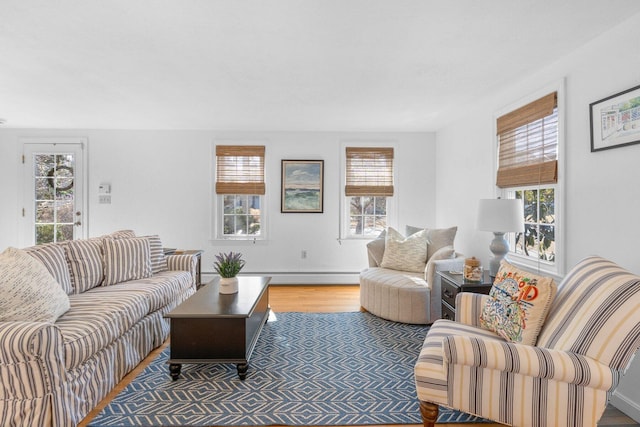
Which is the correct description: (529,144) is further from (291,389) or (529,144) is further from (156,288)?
(156,288)

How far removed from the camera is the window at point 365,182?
4.98m

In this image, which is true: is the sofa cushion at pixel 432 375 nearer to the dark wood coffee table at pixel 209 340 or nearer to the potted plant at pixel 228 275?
the dark wood coffee table at pixel 209 340

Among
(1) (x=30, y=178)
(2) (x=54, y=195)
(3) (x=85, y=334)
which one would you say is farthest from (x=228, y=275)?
(1) (x=30, y=178)

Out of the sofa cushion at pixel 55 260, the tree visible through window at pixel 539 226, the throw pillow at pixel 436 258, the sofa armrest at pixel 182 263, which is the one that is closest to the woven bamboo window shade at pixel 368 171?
the throw pillow at pixel 436 258

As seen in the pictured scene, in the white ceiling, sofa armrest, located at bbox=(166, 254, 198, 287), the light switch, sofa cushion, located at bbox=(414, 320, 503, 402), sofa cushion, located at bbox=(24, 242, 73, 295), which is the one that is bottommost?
sofa cushion, located at bbox=(414, 320, 503, 402)

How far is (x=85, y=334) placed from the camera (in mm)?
1952

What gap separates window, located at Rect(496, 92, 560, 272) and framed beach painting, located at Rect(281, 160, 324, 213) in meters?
2.46

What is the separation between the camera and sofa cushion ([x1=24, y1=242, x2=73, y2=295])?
2467 mm

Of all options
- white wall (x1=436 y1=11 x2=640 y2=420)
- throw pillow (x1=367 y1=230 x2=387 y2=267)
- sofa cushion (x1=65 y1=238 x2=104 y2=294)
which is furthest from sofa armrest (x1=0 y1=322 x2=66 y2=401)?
white wall (x1=436 y1=11 x2=640 y2=420)

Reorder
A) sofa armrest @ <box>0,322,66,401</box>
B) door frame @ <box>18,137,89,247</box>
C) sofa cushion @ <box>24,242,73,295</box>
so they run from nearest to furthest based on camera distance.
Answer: sofa armrest @ <box>0,322,66,401</box>
sofa cushion @ <box>24,242,73,295</box>
door frame @ <box>18,137,89,247</box>

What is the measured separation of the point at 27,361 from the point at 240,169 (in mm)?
3615

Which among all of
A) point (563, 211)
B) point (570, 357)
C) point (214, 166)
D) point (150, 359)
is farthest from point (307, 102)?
point (570, 357)

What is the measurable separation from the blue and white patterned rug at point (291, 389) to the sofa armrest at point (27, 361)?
40 cm

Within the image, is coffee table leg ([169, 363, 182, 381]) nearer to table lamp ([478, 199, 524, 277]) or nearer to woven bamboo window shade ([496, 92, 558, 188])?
table lamp ([478, 199, 524, 277])
